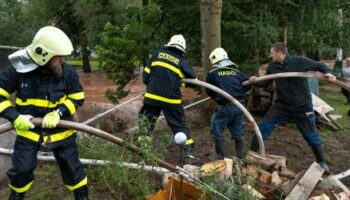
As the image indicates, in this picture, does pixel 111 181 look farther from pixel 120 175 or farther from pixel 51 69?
pixel 51 69

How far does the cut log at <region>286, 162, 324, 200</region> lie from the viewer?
16.9 ft

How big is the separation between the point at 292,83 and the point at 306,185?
2140 mm

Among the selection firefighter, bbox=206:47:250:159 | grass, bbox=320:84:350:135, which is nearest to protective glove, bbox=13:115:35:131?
firefighter, bbox=206:47:250:159

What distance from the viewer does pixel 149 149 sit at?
5.24m

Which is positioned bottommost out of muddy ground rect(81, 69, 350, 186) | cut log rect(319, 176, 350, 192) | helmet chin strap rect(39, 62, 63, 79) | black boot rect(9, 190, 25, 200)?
muddy ground rect(81, 69, 350, 186)

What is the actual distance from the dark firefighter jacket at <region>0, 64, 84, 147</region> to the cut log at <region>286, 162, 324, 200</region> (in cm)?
240

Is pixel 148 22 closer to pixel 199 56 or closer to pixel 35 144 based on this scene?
pixel 199 56

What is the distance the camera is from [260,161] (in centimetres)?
599

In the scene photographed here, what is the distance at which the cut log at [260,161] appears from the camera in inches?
233

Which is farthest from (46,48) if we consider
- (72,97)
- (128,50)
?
(128,50)

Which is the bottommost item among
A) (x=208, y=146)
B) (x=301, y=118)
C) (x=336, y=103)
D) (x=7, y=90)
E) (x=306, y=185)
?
(x=336, y=103)

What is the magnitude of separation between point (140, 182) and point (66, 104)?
46.7 inches

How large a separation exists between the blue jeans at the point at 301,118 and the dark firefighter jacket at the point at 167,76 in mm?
1398

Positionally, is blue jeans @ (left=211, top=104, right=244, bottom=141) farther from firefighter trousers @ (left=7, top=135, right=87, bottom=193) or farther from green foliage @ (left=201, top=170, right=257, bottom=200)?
firefighter trousers @ (left=7, top=135, right=87, bottom=193)
